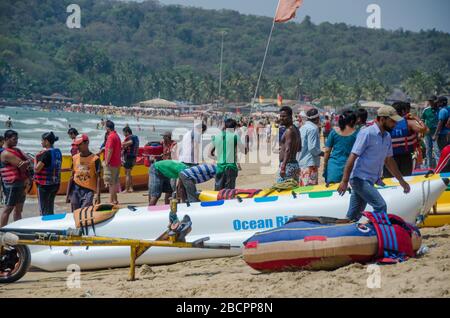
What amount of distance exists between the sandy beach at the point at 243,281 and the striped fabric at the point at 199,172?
1.62m

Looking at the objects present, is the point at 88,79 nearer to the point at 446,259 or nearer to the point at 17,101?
the point at 17,101

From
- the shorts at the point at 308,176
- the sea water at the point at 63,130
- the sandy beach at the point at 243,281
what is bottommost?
the sea water at the point at 63,130

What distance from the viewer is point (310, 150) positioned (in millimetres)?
9227

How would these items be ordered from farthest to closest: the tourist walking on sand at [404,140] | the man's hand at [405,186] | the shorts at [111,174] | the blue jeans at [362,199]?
1. the shorts at [111,174]
2. the tourist walking on sand at [404,140]
3. the man's hand at [405,186]
4. the blue jeans at [362,199]

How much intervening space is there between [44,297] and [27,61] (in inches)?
5827

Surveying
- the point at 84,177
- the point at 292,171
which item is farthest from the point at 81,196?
the point at 292,171

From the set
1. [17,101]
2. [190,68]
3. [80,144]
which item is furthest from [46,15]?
[80,144]

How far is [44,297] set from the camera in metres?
6.04

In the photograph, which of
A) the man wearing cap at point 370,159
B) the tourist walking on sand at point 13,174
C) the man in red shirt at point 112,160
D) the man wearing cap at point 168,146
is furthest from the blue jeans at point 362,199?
the man in red shirt at point 112,160

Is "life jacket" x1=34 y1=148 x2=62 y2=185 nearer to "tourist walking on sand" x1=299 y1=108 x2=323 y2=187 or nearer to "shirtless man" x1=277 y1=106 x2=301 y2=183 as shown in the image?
"shirtless man" x1=277 y1=106 x2=301 y2=183

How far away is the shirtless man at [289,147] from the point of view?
866 centimetres

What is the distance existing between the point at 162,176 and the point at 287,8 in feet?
16.0

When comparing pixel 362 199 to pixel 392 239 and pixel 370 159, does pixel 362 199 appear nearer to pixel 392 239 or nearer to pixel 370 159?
pixel 370 159

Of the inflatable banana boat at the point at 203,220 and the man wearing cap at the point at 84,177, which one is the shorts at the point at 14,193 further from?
the inflatable banana boat at the point at 203,220
